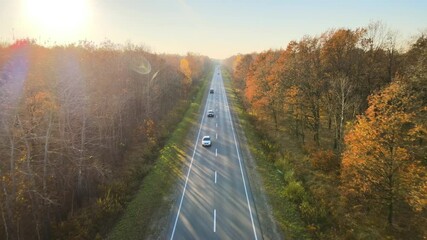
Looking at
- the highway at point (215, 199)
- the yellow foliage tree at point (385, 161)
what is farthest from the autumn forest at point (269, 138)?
the highway at point (215, 199)

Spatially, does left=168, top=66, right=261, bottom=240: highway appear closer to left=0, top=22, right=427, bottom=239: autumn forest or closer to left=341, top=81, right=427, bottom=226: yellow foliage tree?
left=0, top=22, right=427, bottom=239: autumn forest

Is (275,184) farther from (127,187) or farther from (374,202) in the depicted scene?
(127,187)

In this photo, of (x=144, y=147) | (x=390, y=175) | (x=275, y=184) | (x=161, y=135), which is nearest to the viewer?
(x=390, y=175)

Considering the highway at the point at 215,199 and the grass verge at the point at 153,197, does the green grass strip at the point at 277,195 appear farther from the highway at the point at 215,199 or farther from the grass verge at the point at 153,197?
the grass verge at the point at 153,197

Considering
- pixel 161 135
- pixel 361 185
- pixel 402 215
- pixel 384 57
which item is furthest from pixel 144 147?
pixel 384 57

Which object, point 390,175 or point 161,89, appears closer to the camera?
point 390,175

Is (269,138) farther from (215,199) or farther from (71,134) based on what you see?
(71,134)
